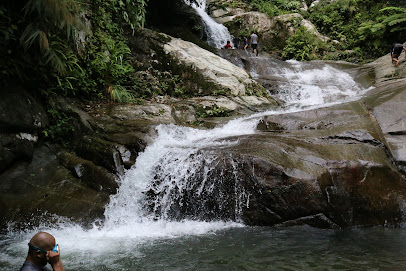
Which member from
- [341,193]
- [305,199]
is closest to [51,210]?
[305,199]

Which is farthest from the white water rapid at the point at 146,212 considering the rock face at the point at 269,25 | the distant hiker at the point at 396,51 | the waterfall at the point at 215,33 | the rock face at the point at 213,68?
the rock face at the point at 269,25

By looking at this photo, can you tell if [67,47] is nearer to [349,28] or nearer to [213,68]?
[213,68]

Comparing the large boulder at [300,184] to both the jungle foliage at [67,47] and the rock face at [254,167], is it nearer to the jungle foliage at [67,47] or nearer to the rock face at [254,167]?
the rock face at [254,167]

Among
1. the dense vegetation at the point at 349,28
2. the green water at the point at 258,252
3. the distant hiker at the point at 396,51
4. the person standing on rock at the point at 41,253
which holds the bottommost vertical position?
the green water at the point at 258,252

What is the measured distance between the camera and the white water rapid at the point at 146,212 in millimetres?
4832

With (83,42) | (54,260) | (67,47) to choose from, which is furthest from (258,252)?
(83,42)

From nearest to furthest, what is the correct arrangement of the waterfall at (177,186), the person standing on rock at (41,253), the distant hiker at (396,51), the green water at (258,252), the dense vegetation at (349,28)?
the person standing on rock at (41,253)
the green water at (258,252)
the waterfall at (177,186)
the distant hiker at (396,51)
the dense vegetation at (349,28)

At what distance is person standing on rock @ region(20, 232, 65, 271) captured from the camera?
2.53m

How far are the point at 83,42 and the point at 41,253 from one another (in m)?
7.99

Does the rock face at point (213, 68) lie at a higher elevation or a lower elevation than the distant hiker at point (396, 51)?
lower

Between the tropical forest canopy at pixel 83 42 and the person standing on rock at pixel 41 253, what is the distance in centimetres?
488

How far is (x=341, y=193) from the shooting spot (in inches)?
221

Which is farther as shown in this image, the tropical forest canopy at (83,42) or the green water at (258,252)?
the tropical forest canopy at (83,42)

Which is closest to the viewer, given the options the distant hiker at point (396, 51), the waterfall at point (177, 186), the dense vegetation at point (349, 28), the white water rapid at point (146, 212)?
the white water rapid at point (146, 212)
